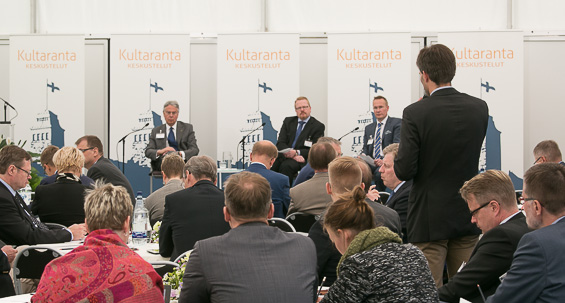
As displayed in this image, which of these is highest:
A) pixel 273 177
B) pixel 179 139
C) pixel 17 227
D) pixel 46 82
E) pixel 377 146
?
pixel 46 82

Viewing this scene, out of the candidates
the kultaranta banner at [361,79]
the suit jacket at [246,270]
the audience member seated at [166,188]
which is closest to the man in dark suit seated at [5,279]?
the audience member seated at [166,188]

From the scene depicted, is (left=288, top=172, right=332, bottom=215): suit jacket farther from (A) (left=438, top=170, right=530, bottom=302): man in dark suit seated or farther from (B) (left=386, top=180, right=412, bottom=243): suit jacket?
(A) (left=438, top=170, right=530, bottom=302): man in dark suit seated

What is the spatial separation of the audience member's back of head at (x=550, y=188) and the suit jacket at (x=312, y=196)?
2.63 meters

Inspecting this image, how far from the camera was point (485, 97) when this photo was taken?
397 inches

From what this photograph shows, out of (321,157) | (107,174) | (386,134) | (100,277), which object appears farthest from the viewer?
(386,134)

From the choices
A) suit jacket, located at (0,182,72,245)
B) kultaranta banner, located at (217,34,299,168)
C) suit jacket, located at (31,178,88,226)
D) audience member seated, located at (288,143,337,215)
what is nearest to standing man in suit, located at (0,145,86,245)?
suit jacket, located at (0,182,72,245)

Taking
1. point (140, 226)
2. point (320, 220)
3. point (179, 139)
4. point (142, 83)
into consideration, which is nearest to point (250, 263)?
point (320, 220)

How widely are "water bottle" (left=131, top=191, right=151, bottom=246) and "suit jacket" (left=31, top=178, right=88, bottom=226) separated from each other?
1.38 feet

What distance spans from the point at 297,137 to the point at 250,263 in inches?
292

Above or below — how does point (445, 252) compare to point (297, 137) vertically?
below

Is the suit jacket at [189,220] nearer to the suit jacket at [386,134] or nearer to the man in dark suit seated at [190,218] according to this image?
the man in dark suit seated at [190,218]

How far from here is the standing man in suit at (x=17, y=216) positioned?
4402 mm

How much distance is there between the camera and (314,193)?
520 cm

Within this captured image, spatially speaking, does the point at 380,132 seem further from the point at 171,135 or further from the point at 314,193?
the point at 314,193
